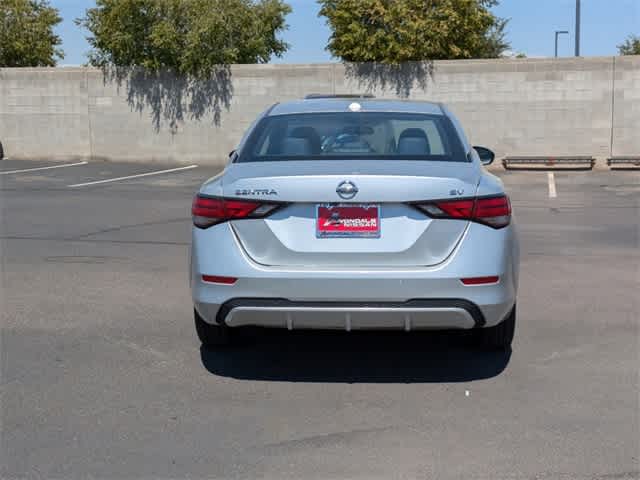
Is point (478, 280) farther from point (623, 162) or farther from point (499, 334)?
point (623, 162)

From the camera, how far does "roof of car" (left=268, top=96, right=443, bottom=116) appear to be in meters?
6.35

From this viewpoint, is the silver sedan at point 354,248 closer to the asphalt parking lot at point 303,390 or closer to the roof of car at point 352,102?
the asphalt parking lot at point 303,390

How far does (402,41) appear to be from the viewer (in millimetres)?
24125

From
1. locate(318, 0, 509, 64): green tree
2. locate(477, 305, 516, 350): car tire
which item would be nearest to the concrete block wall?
locate(318, 0, 509, 64): green tree

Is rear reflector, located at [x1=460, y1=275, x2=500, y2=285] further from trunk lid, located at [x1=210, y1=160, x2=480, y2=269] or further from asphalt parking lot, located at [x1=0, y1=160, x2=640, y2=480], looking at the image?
asphalt parking lot, located at [x1=0, y1=160, x2=640, y2=480]

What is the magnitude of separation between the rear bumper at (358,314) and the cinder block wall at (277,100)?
19.3 meters

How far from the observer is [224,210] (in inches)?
200

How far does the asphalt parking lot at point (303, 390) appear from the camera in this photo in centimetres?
422

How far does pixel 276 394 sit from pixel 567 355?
198 cm

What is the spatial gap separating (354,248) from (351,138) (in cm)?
141

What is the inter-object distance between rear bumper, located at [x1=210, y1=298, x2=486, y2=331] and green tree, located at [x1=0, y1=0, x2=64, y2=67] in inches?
1030

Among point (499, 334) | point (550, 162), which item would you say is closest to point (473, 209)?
point (499, 334)

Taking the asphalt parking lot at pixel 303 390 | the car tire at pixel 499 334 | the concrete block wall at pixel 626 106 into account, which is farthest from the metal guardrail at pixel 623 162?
the car tire at pixel 499 334

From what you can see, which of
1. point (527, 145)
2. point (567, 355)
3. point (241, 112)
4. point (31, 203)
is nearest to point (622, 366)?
point (567, 355)
